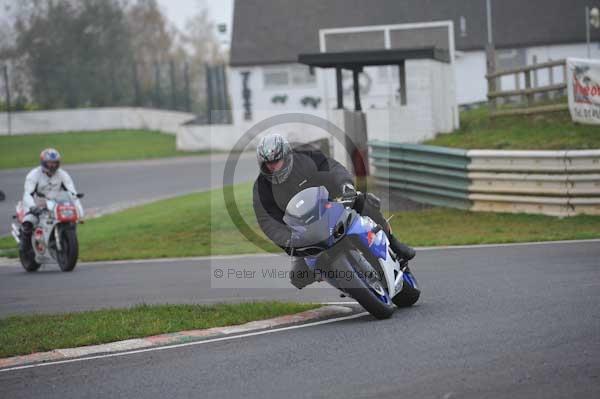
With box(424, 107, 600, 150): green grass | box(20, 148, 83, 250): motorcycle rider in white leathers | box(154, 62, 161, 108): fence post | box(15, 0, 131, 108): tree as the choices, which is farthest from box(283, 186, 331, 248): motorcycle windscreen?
box(15, 0, 131, 108): tree

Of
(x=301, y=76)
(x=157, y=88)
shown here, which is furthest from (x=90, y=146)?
(x=301, y=76)

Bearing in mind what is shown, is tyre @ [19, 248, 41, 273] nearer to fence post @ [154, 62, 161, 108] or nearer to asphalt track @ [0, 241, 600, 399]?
asphalt track @ [0, 241, 600, 399]

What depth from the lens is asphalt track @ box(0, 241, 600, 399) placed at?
6.52 meters

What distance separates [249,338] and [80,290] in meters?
5.33

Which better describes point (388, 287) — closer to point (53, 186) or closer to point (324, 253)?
point (324, 253)

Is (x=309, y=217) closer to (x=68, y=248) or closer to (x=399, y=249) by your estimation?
(x=399, y=249)

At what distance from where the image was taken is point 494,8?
1908 inches

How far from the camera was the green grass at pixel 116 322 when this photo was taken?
355 inches

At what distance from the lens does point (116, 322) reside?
9.66m

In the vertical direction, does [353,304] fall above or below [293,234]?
below

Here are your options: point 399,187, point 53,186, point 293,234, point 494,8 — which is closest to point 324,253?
point 293,234

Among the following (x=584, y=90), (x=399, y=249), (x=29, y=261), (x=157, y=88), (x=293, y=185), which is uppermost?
(x=157, y=88)

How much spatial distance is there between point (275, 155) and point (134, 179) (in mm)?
24306

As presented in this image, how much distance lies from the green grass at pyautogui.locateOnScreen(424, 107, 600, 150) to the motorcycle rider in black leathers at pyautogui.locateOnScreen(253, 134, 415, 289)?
34.3 ft
